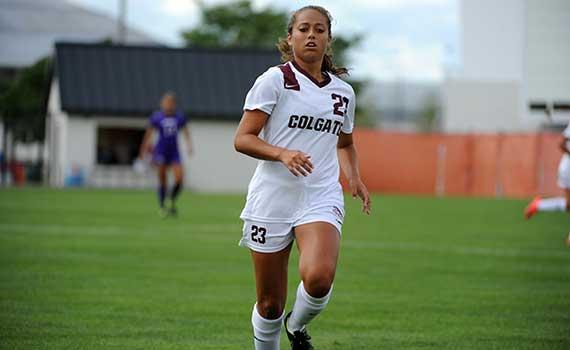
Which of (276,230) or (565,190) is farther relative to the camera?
(565,190)

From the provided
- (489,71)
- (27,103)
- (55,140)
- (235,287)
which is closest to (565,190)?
(235,287)

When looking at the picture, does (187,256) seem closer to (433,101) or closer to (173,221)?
(173,221)

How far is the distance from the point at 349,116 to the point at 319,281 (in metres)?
1.20

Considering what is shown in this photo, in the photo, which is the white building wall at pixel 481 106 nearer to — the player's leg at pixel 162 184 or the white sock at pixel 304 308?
the player's leg at pixel 162 184

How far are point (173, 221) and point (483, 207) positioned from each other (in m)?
12.6

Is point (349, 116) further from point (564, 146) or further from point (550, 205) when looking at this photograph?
point (550, 205)

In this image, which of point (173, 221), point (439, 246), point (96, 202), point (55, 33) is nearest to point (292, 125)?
point (439, 246)

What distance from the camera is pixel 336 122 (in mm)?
6871

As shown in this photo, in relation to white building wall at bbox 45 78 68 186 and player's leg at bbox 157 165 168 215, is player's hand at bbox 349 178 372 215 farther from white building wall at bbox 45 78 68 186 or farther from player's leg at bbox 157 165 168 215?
white building wall at bbox 45 78 68 186

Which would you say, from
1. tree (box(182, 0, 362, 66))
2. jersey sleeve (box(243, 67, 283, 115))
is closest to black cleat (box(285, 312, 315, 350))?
jersey sleeve (box(243, 67, 283, 115))

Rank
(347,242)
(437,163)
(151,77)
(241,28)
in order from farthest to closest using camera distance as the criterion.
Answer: (241,28) → (151,77) → (437,163) → (347,242)

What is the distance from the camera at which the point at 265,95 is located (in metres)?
6.67

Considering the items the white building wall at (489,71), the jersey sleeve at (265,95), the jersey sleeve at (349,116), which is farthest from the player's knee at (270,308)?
the white building wall at (489,71)

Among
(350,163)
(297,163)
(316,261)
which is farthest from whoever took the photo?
(350,163)
